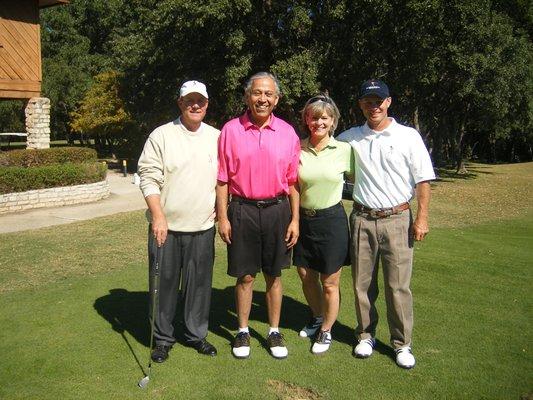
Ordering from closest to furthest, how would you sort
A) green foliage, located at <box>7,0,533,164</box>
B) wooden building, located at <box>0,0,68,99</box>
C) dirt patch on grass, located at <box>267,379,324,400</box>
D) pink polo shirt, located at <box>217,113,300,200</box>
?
dirt patch on grass, located at <box>267,379,324,400</box> < pink polo shirt, located at <box>217,113,300,200</box> < wooden building, located at <box>0,0,68,99</box> < green foliage, located at <box>7,0,533,164</box>

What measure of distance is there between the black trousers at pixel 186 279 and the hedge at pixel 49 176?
31.6 feet

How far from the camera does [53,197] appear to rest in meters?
13.0

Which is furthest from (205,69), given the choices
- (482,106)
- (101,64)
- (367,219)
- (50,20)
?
(50,20)

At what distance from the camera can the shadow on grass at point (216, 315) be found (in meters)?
4.53

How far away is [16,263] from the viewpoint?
7.16 meters

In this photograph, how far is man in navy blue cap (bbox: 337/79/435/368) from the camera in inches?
152

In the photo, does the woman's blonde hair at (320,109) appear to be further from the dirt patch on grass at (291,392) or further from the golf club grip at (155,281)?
the dirt patch on grass at (291,392)

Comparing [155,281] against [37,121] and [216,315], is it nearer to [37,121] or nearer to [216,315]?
[216,315]

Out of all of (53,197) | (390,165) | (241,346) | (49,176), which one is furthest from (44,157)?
(390,165)

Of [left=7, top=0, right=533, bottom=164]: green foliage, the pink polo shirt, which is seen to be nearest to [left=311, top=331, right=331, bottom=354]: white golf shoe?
the pink polo shirt

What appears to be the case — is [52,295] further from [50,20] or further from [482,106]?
[50,20]

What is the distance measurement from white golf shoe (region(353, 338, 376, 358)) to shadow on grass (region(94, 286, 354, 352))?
23 centimetres

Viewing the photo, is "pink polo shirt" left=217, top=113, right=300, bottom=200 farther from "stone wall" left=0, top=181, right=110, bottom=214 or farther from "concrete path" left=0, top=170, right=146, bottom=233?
"stone wall" left=0, top=181, right=110, bottom=214

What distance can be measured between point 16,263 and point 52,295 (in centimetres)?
192
